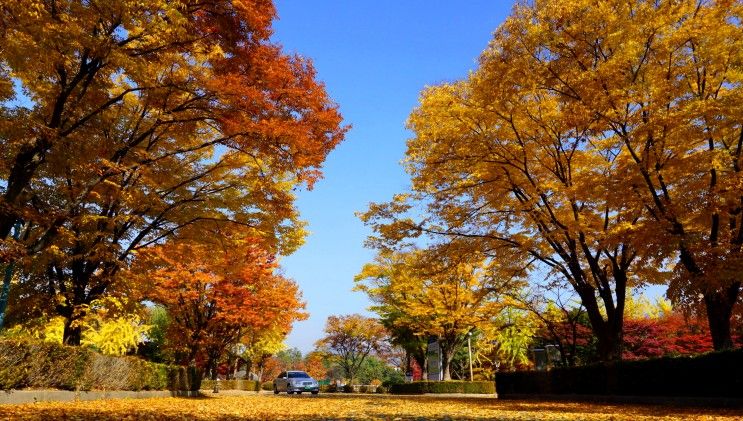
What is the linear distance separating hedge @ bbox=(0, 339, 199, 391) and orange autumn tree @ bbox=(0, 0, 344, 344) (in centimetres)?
161

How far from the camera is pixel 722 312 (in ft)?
40.6

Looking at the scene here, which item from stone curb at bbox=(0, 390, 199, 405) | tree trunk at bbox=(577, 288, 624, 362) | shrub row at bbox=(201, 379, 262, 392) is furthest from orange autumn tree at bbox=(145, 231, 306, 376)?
shrub row at bbox=(201, 379, 262, 392)

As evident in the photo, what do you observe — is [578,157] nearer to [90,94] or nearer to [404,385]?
[90,94]

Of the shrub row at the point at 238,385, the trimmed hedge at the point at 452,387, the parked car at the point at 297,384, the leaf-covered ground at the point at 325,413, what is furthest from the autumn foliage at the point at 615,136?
the shrub row at the point at 238,385

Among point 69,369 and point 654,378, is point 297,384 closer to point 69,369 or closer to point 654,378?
point 69,369

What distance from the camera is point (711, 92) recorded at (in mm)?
12648

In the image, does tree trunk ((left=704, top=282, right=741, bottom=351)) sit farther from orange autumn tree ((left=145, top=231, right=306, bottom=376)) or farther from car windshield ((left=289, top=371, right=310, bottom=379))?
car windshield ((left=289, top=371, right=310, bottom=379))

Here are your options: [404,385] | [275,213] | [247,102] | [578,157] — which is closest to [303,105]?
[247,102]

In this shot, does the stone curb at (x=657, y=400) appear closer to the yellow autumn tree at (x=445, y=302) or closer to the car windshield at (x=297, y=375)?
the yellow autumn tree at (x=445, y=302)

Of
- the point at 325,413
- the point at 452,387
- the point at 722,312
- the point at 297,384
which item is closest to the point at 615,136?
the point at 722,312

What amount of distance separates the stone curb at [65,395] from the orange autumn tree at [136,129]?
7.05 ft

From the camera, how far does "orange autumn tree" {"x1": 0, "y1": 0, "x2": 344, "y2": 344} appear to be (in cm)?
888

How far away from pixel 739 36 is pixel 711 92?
1.45m

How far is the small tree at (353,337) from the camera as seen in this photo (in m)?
49.2
